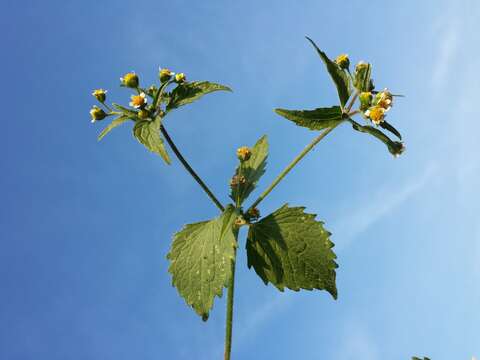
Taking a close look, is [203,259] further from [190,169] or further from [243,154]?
[243,154]

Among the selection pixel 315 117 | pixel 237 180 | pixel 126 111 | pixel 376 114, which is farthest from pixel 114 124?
pixel 376 114

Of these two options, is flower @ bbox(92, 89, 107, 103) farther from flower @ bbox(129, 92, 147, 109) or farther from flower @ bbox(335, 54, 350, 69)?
flower @ bbox(335, 54, 350, 69)

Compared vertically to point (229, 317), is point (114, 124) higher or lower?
higher

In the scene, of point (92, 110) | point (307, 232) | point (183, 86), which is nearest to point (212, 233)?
point (307, 232)

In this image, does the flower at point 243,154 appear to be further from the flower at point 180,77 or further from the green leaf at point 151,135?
the green leaf at point 151,135

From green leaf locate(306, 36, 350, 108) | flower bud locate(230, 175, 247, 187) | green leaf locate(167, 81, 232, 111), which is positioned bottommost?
green leaf locate(306, 36, 350, 108)

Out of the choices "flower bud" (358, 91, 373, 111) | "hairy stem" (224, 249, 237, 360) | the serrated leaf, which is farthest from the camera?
the serrated leaf

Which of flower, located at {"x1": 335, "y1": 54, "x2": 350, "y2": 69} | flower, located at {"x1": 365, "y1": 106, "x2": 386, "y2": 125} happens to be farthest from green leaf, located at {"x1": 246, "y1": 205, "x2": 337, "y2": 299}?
flower, located at {"x1": 335, "y1": 54, "x2": 350, "y2": 69}
